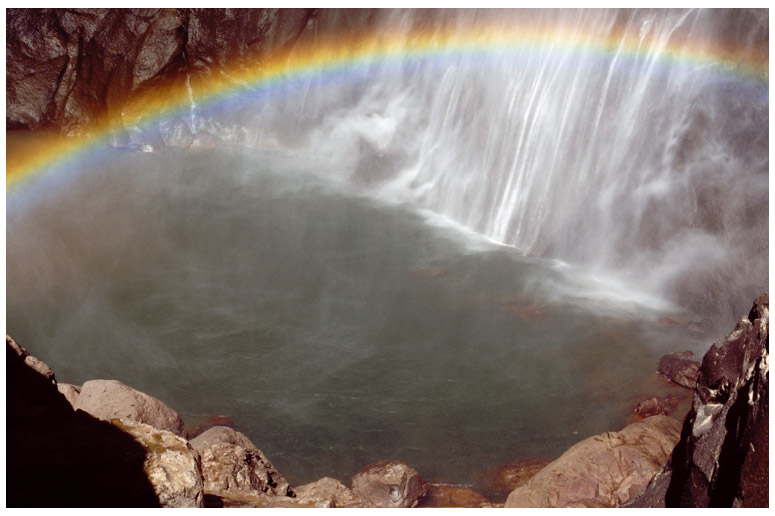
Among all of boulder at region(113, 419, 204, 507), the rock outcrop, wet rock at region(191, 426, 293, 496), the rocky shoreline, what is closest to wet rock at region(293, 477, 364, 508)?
wet rock at region(191, 426, 293, 496)

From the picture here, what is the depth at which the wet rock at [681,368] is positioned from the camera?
36.7 feet

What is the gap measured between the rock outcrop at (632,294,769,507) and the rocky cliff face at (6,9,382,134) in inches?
913

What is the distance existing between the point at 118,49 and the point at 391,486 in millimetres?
21657

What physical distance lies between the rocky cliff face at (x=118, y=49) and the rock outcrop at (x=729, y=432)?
23.2 m

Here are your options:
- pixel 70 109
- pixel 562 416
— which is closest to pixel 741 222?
pixel 562 416

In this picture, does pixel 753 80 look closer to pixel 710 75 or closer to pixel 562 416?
pixel 710 75

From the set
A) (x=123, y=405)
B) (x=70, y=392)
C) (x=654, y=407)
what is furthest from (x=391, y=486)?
(x=654, y=407)

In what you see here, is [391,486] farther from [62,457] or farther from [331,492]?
[62,457]

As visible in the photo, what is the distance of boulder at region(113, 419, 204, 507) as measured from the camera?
486cm

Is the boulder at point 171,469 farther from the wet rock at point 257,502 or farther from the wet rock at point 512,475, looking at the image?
the wet rock at point 512,475

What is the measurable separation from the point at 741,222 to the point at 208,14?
63.8ft

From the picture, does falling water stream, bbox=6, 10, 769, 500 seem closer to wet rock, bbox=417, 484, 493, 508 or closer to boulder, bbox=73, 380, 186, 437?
wet rock, bbox=417, 484, 493, 508

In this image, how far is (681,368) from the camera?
37.3 feet

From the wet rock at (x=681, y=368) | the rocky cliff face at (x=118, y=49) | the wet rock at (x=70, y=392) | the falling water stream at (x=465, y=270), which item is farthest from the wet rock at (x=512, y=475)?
the rocky cliff face at (x=118, y=49)
